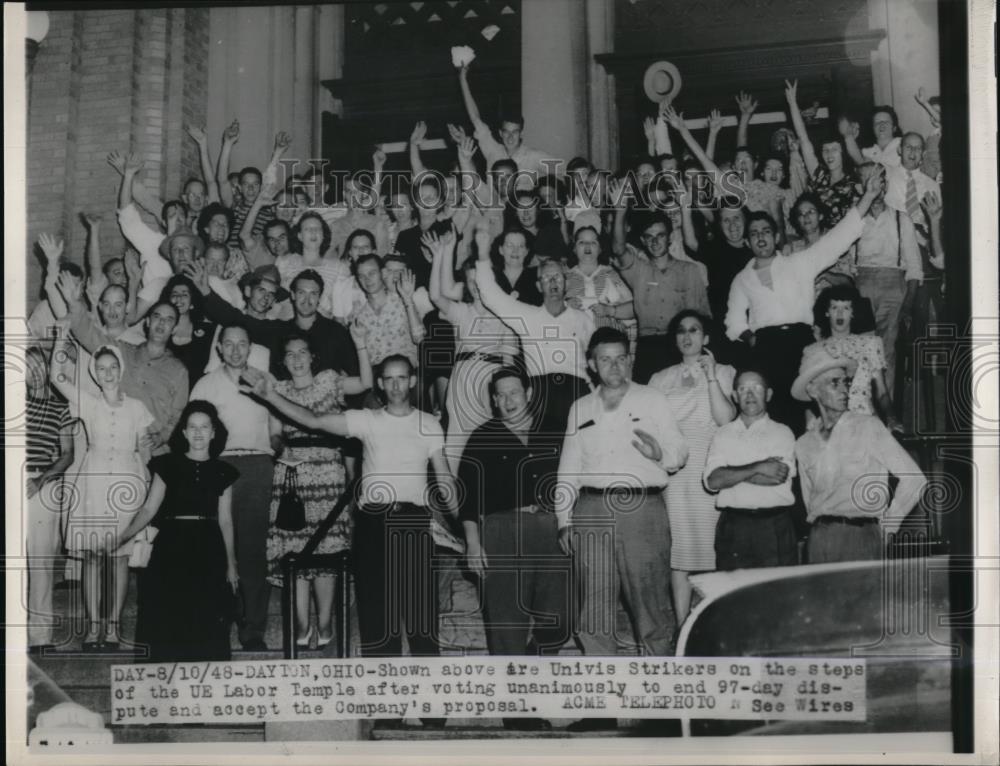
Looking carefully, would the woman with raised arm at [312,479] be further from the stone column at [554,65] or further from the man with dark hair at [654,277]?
the stone column at [554,65]

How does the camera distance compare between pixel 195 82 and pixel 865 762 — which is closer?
pixel 865 762

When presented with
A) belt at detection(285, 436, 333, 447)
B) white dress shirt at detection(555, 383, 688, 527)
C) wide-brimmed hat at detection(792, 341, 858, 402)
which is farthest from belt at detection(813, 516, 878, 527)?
belt at detection(285, 436, 333, 447)

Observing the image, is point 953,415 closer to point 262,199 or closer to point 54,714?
point 262,199

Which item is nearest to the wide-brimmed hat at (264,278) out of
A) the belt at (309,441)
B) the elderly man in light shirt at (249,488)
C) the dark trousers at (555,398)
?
the elderly man in light shirt at (249,488)

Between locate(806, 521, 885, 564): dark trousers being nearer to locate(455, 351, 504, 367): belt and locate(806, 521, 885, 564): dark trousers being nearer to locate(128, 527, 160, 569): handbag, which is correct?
locate(455, 351, 504, 367): belt

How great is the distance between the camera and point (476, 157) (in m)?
5.02

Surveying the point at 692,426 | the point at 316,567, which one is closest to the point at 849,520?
the point at 692,426

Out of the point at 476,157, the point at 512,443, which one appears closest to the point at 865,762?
the point at 512,443

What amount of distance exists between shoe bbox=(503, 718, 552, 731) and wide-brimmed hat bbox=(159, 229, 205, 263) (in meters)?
2.61

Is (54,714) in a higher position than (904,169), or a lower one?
lower

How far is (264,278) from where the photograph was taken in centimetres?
504

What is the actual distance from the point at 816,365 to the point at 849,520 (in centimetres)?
72

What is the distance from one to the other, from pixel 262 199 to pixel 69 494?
1646 millimetres
